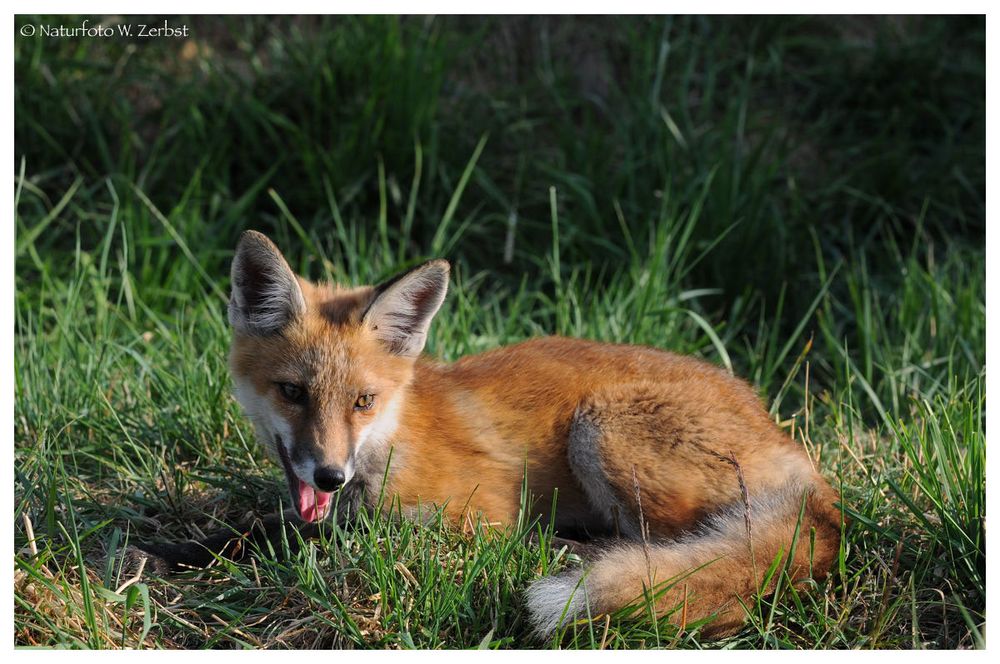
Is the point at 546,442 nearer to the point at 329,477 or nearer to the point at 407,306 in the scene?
the point at 407,306

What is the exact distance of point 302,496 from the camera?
3277mm

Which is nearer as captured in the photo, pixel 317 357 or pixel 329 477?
pixel 329 477

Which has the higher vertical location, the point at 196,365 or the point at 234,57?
the point at 234,57

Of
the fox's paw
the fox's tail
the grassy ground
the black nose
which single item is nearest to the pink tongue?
Result: the grassy ground

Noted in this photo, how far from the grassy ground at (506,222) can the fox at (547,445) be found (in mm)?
232

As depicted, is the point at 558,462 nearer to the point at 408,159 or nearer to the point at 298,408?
the point at 298,408

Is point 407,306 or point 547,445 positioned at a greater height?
point 407,306

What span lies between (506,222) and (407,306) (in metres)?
2.98

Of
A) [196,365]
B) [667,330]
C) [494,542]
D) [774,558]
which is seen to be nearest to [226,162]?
[196,365]

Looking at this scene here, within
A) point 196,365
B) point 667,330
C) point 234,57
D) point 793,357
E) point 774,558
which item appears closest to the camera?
point 774,558

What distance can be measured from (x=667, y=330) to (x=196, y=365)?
7.59 feet

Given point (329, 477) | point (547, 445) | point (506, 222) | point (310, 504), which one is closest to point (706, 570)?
point (547, 445)

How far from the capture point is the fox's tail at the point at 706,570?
289cm

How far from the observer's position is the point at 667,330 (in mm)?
5004
